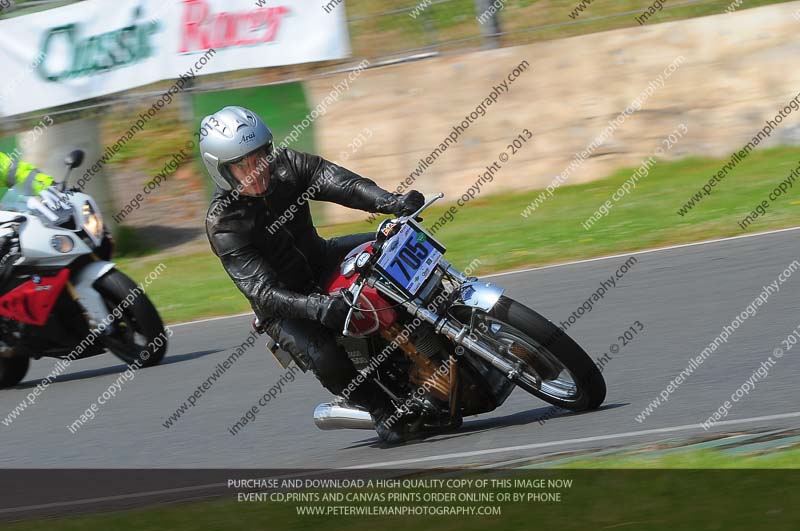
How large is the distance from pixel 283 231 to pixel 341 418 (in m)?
1.07

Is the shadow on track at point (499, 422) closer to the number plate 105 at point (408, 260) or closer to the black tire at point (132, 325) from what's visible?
the number plate 105 at point (408, 260)

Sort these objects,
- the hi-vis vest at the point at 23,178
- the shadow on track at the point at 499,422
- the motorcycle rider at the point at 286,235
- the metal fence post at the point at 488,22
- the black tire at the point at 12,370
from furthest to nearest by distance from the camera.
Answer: the metal fence post at the point at 488,22
the black tire at the point at 12,370
the hi-vis vest at the point at 23,178
the shadow on track at the point at 499,422
the motorcycle rider at the point at 286,235

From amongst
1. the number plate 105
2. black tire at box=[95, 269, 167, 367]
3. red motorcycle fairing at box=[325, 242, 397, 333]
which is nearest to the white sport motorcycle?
black tire at box=[95, 269, 167, 367]

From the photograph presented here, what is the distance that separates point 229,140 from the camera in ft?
19.4

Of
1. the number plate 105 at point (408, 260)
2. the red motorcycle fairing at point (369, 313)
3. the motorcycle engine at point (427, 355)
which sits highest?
the number plate 105 at point (408, 260)

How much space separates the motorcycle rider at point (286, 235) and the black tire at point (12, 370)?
4.18m

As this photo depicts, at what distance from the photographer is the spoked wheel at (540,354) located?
18.7 ft

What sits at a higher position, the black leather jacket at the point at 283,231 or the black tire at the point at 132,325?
the black leather jacket at the point at 283,231

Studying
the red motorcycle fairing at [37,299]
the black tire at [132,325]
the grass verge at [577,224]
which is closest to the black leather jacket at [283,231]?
the black tire at [132,325]

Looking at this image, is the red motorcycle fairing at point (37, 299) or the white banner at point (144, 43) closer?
the red motorcycle fairing at point (37, 299)

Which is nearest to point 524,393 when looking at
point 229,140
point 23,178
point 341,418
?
A: point 341,418

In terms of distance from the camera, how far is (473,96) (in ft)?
48.2
